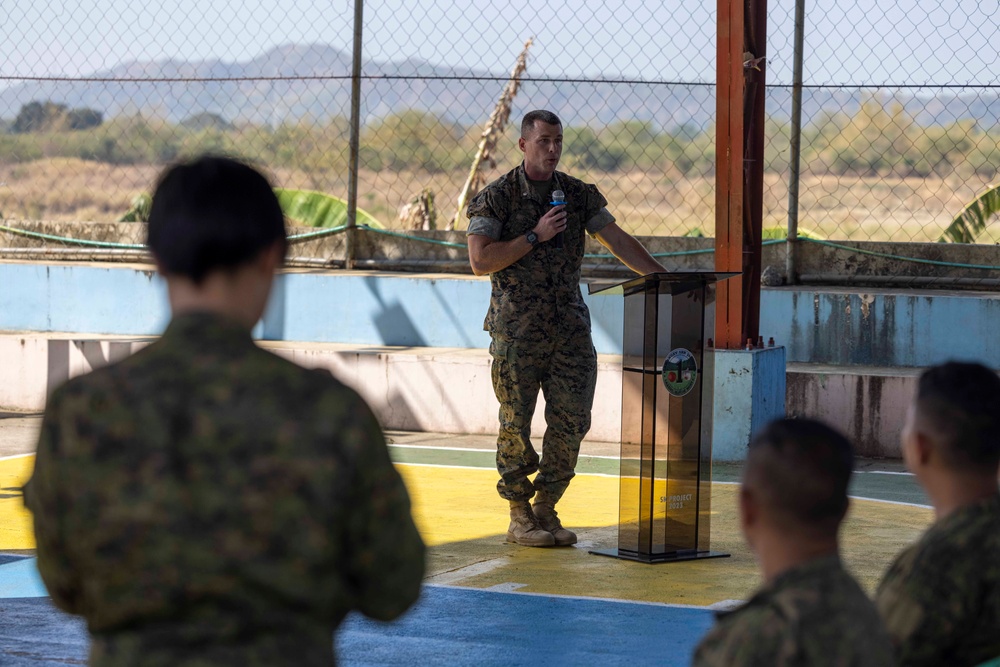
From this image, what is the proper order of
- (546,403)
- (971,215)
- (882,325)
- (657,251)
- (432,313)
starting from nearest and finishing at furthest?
(546,403)
(882,325)
(432,313)
(657,251)
(971,215)

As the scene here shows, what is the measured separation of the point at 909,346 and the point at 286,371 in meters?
8.34

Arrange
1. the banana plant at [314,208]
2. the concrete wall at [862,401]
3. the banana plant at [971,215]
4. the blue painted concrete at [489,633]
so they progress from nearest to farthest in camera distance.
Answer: the blue painted concrete at [489,633]
the concrete wall at [862,401]
the banana plant at [971,215]
the banana plant at [314,208]

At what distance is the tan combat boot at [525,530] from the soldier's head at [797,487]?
4124 millimetres

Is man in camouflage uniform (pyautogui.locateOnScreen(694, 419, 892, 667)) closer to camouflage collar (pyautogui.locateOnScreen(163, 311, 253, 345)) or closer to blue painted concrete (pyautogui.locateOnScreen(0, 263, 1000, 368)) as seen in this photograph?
camouflage collar (pyautogui.locateOnScreen(163, 311, 253, 345))

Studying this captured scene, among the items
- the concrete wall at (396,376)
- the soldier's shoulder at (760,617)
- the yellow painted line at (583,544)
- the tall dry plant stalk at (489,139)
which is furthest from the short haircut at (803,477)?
the tall dry plant stalk at (489,139)

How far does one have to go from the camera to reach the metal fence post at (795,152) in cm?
1010

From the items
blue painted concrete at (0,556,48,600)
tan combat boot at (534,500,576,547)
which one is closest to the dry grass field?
tan combat boot at (534,500,576,547)

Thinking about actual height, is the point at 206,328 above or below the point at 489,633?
above

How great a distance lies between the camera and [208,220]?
1870mm

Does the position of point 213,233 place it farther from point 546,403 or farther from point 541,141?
point 546,403

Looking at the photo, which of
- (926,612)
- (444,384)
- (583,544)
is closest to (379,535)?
(926,612)

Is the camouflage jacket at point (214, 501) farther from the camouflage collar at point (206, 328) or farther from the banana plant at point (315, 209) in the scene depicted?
the banana plant at point (315, 209)

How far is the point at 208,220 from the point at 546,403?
441 cm

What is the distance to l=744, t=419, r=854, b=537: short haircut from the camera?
2061 mm
